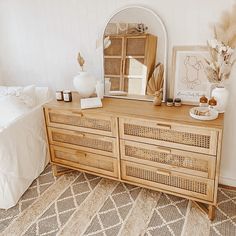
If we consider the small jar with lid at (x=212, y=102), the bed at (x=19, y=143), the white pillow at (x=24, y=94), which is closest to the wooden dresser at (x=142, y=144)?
the small jar with lid at (x=212, y=102)

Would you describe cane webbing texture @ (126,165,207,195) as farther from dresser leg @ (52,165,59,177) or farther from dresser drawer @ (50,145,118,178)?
dresser leg @ (52,165,59,177)

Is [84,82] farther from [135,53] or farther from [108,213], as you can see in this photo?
[108,213]

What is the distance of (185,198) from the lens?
6.77ft

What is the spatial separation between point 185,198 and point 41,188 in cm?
131

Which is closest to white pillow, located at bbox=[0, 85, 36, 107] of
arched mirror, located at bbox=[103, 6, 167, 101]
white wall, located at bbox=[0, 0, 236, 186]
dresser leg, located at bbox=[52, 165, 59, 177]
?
white wall, located at bbox=[0, 0, 236, 186]

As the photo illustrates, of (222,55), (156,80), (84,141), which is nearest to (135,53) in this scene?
(156,80)

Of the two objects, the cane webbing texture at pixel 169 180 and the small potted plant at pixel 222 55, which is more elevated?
the small potted plant at pixel 222 55

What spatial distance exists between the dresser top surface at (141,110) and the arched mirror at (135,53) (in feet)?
0.42

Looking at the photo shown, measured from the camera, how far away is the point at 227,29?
179cm

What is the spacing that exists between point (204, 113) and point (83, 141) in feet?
3.47

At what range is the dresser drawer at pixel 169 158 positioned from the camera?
5.82 feet

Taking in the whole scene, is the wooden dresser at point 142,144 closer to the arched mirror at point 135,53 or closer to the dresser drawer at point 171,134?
the dresser drawer at point 171,134

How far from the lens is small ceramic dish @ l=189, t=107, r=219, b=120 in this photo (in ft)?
5.70

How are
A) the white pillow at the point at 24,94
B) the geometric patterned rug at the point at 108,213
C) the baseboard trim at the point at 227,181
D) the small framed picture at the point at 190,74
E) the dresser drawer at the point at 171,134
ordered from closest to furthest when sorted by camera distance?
the dresser drawer at the point at 171,134
the geometric patterned rug at the point at 108,213
the small framed picture at the point at 190,74
the baseboard trim at the point at 227,181
the white pillow at the point at 24,94
